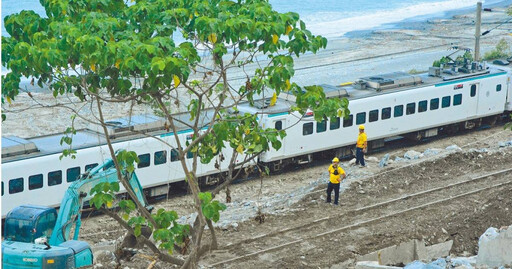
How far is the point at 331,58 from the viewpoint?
52.9 m

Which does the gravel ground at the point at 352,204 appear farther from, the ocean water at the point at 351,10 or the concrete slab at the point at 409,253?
the ocean water at the point at 351,10

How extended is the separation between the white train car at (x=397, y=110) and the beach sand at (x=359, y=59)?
31.3ft

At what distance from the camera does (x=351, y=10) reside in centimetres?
8344

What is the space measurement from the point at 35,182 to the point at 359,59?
1301 inches

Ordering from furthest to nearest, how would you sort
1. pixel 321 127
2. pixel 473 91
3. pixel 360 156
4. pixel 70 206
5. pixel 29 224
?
pixel 473 91 < pixel 321 127 < pixel 360 156 < pixel 29 224 < pixel 70 206

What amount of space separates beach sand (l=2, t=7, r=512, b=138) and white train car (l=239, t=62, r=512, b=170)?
955cm

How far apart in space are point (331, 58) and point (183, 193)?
28.3 m

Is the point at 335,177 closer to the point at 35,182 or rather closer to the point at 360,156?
the point at 360,156

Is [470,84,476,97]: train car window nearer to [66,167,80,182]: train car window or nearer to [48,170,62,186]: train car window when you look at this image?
[66,167,80,182]: train car window

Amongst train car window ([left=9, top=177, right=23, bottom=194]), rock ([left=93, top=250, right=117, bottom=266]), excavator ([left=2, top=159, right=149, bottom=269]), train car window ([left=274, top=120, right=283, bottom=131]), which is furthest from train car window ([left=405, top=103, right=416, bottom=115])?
excavator ([left=2, top=159, right=149, bottom=269])

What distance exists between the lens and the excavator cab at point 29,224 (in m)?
16.4

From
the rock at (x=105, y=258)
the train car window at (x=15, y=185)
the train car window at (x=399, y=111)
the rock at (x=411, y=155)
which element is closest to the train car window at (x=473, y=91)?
Result: the train car window at (x=399, y=111)

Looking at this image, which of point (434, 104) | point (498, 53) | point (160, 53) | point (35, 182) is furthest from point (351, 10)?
point (160, 53)

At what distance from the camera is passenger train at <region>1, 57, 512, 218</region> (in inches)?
861
